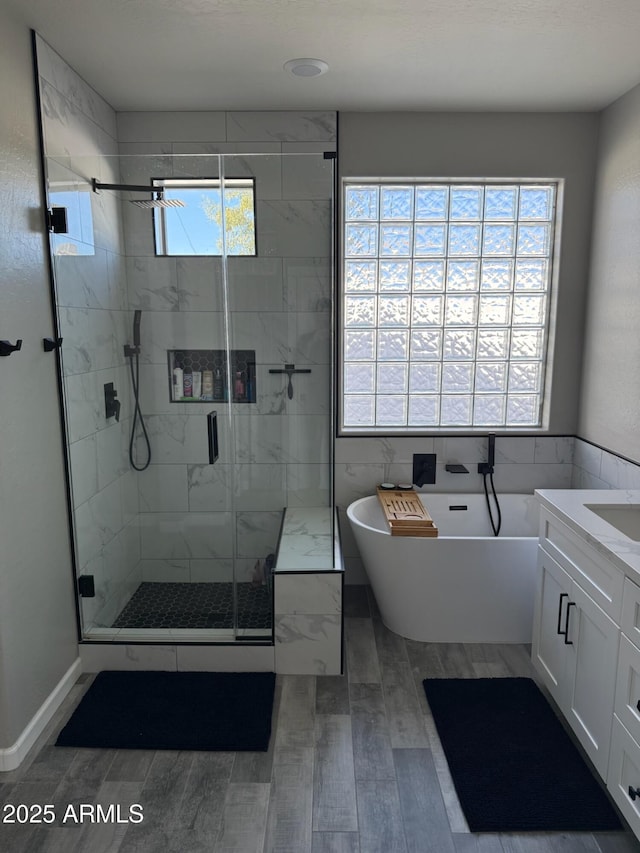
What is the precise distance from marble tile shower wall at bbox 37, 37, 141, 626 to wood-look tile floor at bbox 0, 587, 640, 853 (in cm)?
65

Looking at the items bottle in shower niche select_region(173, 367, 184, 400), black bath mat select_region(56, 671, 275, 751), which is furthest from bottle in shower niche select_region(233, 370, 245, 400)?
black bath mat select_region(56, 671, 275, 751)

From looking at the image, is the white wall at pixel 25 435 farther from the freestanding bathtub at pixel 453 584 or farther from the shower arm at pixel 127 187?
the freestanding bathtub at pixel 453 584

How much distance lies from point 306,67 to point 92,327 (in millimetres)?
1502

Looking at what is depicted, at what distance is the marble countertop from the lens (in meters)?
1.83

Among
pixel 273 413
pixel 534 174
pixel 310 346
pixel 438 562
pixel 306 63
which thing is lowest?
pixel 438 562

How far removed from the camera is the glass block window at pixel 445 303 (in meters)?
3.34

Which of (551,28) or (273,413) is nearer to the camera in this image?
(551,28)

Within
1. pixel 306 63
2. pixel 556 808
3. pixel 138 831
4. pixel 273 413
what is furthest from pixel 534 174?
pixel 138 831

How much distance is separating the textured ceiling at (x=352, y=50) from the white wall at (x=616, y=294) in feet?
0.87

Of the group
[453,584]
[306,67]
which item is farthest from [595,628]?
[306,67]

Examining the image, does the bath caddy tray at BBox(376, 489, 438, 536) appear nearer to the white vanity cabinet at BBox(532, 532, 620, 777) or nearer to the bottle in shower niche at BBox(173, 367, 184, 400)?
the white vanity cabinet at BBox(532, 532, 620, 777)

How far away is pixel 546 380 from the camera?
346 cm

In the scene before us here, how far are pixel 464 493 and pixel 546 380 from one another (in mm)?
827

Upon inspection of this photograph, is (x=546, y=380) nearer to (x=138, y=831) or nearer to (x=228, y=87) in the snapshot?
(x=228, y=87)
